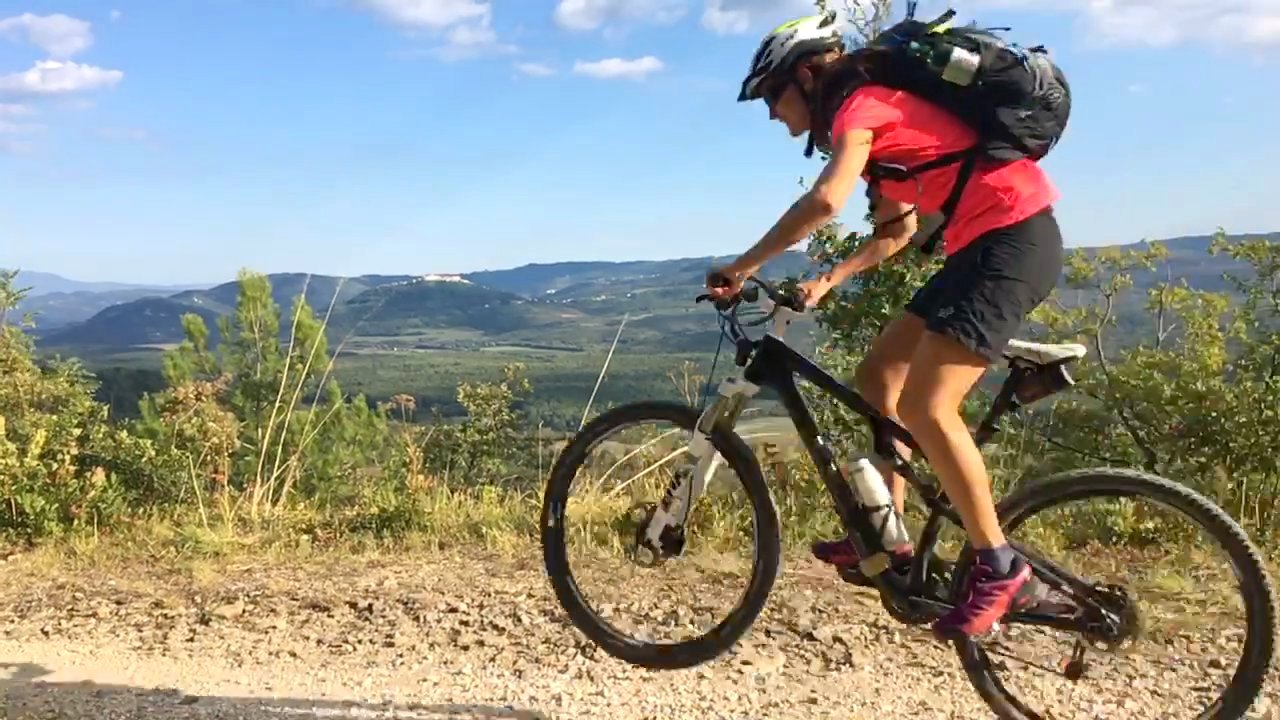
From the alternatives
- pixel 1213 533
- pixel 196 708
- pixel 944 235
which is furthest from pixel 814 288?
pixel 196 708

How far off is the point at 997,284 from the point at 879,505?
81 cm

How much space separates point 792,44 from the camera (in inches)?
116

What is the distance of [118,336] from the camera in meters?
156

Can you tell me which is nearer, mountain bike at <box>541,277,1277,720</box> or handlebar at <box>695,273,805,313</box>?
mountain bike at <box>541,277,1277,720</box>

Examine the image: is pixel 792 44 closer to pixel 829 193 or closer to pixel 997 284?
pixel 829 193

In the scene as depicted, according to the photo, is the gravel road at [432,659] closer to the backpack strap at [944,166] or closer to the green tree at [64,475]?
the green tree at [64,475]

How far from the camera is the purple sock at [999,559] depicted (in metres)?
2.92

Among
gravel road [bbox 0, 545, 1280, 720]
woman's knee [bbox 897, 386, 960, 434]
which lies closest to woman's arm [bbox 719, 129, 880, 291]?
woman's knee [bbox 897, 386, 960, 434]

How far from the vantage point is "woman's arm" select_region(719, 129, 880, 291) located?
2.68m

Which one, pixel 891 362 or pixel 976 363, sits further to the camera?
pixel 891 362

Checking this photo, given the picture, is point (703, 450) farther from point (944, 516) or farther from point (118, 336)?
point (118, 336)

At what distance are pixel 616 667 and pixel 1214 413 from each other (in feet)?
14.1

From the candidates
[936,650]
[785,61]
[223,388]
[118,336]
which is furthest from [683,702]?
[118,336]

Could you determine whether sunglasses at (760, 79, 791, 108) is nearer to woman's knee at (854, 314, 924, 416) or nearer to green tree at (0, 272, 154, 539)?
woman's knee at (854, 314, 924, 416)
